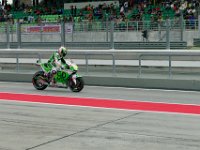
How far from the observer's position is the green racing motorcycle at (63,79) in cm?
1541

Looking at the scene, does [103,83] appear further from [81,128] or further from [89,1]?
[89,1]

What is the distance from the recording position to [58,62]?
615 inches

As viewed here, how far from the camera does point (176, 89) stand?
16109 millimetres

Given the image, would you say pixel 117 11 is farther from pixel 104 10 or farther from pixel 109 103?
pixel 109 103

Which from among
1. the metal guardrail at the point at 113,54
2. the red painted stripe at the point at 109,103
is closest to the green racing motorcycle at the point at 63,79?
the red painted stripe at the point at 109,103

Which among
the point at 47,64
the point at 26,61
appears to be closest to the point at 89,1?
the point at 26,61

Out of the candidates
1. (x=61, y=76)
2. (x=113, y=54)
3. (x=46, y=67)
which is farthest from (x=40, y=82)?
(x=113, y=54)

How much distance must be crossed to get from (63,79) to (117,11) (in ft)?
85.9

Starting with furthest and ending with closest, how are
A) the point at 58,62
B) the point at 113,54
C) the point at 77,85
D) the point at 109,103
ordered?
the point at 113,54, the point at 58,62, the point at 77,85, the point at 109,103

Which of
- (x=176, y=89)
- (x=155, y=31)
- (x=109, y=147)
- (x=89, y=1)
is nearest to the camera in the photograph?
(x=109, y=147)

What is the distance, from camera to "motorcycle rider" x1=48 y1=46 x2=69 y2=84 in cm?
1556

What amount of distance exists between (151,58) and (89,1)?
3196 centimetres

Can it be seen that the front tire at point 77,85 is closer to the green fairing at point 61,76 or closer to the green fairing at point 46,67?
the green fairing at point 61,76

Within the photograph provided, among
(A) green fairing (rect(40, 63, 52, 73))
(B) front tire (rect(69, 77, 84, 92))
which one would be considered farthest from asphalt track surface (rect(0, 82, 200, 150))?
(A) green fairing (rect(40, 63, 52, 73))
